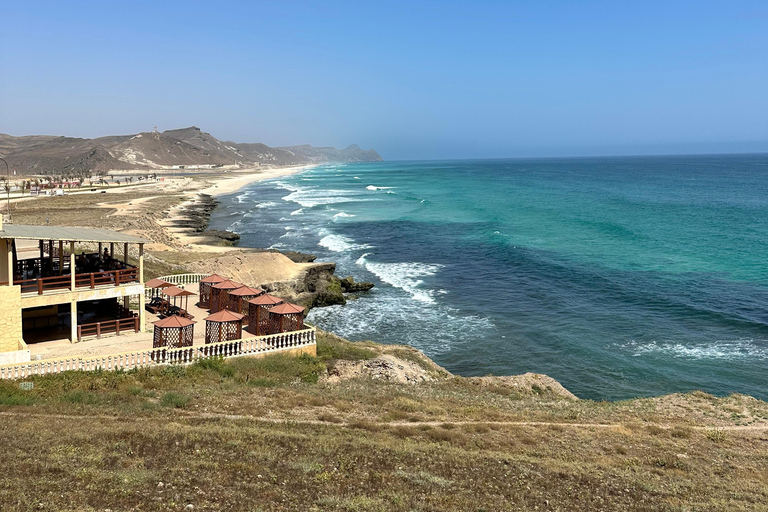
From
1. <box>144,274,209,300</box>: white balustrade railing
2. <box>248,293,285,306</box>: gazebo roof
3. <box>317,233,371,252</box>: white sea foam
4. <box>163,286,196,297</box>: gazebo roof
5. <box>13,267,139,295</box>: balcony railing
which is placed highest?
<box>13,267,139,295</box>: balcony railing

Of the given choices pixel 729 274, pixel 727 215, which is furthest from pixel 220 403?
pixel 727 215

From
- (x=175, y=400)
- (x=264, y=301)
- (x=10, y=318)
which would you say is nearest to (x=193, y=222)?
(x=264, y=301)

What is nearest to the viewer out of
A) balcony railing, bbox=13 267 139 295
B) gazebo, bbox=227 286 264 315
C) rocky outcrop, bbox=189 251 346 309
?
balcony railing, bbox=13 267 139 295

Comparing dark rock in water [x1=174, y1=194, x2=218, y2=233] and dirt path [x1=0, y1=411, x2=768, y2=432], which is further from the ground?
dark rock in water [x1=174, y1=194, x2=218, y2=233]

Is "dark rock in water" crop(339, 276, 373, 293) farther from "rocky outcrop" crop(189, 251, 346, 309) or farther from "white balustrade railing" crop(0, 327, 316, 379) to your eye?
"white balustrade railing" crop(0, 327, 316, 379)

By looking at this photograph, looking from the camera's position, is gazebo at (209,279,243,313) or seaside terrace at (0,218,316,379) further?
gazebo at (209,279,243,313)

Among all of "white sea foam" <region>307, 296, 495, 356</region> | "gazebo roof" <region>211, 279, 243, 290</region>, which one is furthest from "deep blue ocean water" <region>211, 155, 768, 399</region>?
"gazebo roof" <region>211, 279, 243, 290</region>

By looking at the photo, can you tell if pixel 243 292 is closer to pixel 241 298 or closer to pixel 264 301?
pixel 241 298

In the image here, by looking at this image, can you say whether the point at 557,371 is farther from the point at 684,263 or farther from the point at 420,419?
the point at 684,263

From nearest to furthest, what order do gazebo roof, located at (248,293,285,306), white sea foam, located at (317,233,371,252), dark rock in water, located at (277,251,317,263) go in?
gazebo roof, located at (248,293,285,306) < dark rock in water, located at (277,251,317,263) < white sea foam, located at (317,233,371,252)
